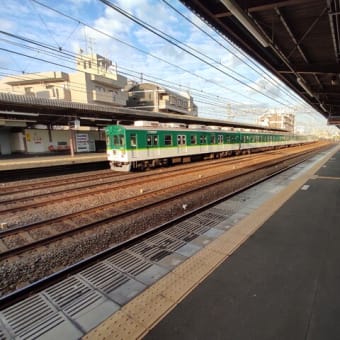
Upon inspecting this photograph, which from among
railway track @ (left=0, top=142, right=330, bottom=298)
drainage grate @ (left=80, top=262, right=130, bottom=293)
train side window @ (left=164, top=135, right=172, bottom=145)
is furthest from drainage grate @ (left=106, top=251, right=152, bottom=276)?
train side window @ (left=164, top=135, right=172, bottom=145)

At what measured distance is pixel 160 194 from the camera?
9.21 meters

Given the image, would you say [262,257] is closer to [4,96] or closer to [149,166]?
[149,166]

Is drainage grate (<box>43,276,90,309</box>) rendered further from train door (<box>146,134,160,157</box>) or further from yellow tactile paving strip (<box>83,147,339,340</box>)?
train door (<box>146,134,160,157</box>)

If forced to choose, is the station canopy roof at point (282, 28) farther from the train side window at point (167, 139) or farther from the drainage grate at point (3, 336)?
the train side window at point (167, 139)

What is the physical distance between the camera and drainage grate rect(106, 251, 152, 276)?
4.01m

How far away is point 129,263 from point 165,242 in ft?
3.35

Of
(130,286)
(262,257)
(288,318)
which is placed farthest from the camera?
(262,257)

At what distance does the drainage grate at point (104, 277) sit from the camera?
360cm

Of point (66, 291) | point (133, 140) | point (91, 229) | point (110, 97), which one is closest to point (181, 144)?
point (133, 140)

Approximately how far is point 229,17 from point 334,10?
101 inches

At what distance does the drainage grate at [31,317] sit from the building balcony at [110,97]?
41.9m

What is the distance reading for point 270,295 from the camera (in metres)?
3.00

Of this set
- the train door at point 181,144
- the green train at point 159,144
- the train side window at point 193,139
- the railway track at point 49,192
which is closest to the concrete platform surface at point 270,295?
the railway track at point 49,192

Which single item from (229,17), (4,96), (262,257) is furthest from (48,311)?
(4,96)
